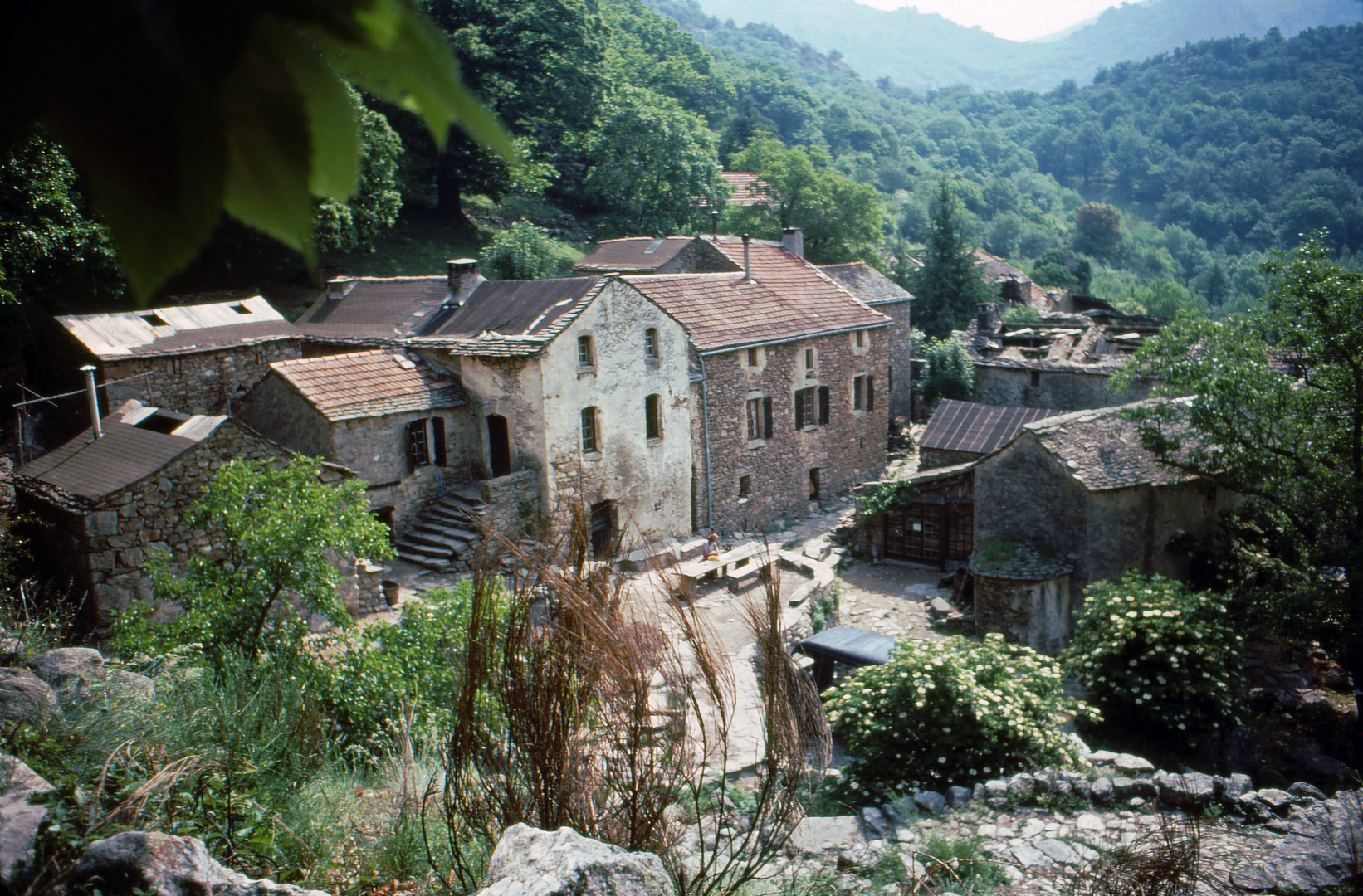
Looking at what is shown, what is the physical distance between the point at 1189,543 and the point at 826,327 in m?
11.5

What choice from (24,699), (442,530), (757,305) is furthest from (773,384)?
(24,699)

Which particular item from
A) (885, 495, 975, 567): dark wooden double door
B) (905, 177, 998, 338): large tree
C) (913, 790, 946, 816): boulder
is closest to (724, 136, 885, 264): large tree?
(905, 177, 998, 338): large tree

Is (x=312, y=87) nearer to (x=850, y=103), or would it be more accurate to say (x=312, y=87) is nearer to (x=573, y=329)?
(x=573, y=329)

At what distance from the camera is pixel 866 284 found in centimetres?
3366

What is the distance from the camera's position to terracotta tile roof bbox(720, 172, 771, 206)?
132ft

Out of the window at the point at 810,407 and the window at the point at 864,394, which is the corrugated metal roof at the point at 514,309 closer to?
the window at the point at 810,407

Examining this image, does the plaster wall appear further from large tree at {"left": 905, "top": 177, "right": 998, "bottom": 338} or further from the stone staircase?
large tree at {"left": 905, "top": 177, "right": 998, "bottom": 338}

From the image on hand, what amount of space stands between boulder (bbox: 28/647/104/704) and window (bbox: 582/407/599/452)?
12517 millimetres

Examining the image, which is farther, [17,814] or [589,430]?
[589,430]

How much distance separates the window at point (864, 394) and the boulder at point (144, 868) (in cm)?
2449

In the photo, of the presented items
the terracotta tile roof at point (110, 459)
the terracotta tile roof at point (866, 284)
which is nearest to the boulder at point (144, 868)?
the terracotta tile roof at point (110, 459)

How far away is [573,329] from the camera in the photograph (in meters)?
19.0

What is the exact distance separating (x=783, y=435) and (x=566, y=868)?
68.6 ft

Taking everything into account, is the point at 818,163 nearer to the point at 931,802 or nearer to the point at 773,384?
the point at 773,384
